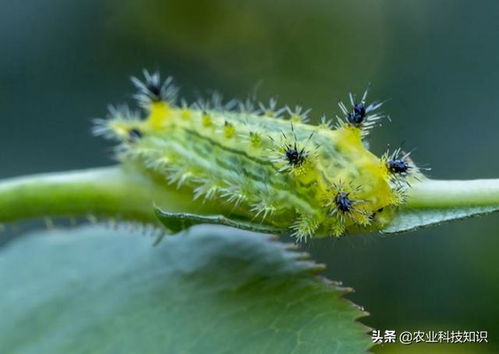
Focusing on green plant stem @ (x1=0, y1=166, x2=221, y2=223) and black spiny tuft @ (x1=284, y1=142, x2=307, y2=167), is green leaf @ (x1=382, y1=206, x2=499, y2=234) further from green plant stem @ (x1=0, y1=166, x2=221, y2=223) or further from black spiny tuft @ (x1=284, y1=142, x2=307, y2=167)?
green plant stem @ (x1=0, y1=166, x2=221, y2=223)

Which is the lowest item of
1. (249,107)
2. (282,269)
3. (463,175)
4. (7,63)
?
(282,269)

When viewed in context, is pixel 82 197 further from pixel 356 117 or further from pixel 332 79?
pixel 332 79

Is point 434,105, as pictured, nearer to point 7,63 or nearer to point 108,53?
point 108,53

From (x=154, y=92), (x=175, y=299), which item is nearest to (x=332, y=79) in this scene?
(x=154, y=92)

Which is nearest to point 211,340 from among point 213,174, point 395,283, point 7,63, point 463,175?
point 213,174

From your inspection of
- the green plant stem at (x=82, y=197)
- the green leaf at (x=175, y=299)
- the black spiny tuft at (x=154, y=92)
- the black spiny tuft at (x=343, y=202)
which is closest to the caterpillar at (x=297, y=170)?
the black spiny tuft at (x=343, y=202)

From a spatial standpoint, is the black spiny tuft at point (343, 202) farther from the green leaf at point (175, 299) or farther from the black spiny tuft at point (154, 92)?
the black spiny tuft at point (154, 92)

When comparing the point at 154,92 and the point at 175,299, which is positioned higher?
the point at 154,92
